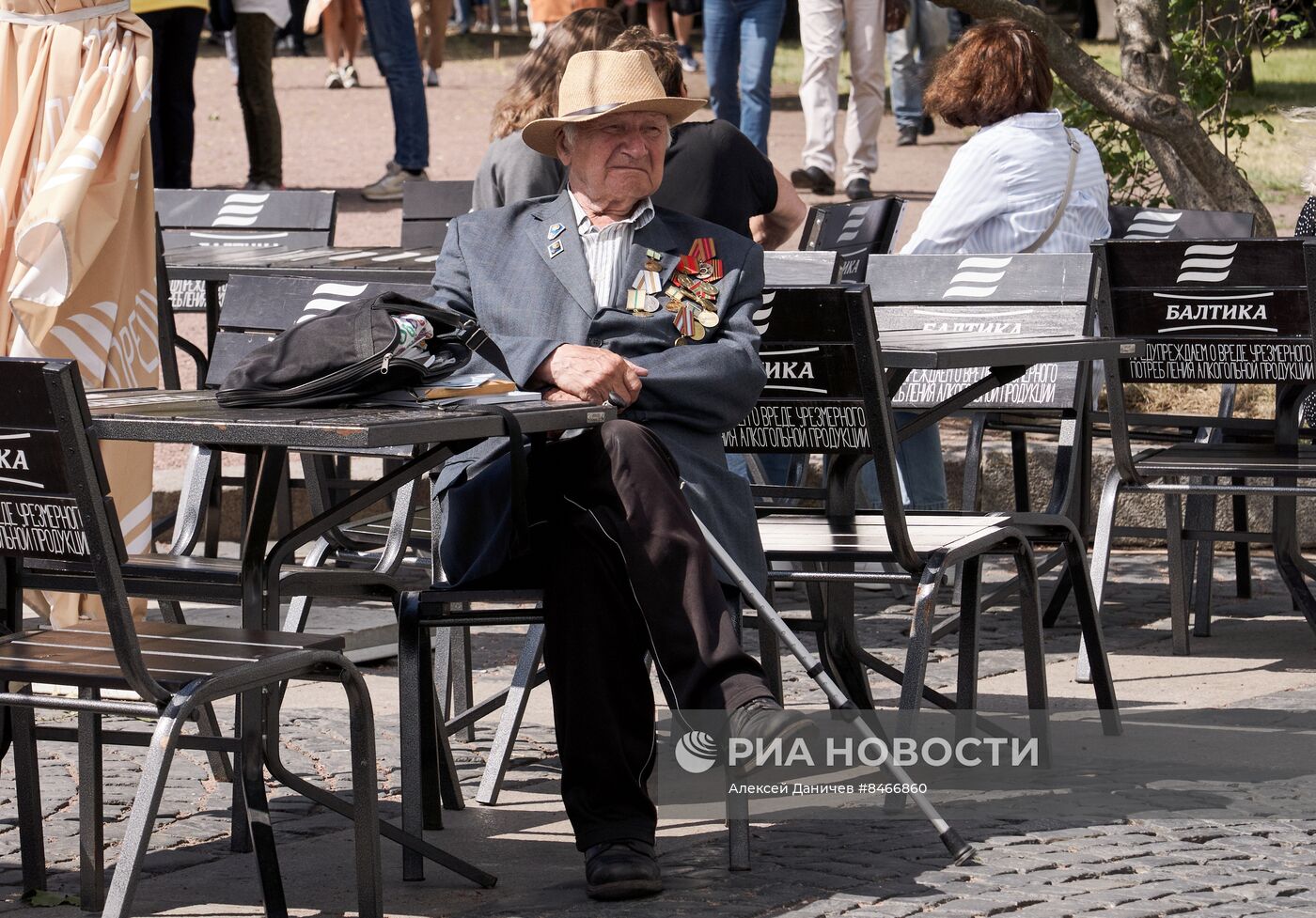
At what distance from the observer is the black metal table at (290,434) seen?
143 inches

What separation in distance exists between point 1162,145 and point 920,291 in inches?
118

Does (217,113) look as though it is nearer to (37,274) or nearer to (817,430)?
(37,274)

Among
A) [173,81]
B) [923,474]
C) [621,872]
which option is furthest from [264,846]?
[173,81]

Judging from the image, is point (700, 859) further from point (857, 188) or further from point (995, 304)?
point (857, 188)

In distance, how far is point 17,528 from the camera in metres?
3.55

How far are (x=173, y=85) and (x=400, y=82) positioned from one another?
260 centimetres

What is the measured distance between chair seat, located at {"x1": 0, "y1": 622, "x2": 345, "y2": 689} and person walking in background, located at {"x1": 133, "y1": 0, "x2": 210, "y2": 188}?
697 cm

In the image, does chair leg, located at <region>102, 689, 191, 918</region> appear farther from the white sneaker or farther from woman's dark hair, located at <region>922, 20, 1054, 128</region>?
the white sneaker

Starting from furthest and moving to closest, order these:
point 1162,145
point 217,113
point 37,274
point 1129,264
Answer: point 217,113 → point 1162,145 → point 1129,264 → point 37,274

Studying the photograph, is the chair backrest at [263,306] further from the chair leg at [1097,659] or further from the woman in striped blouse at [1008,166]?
the woman in striped blouse at [1008,166]

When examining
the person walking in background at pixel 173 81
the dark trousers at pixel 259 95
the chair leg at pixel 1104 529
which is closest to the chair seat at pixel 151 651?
the chair leg at pixel 1104 529

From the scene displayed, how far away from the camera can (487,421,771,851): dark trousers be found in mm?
4160

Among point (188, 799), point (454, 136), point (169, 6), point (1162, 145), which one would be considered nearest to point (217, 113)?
point (454, 136)

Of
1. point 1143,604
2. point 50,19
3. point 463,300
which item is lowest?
point 1143,604
